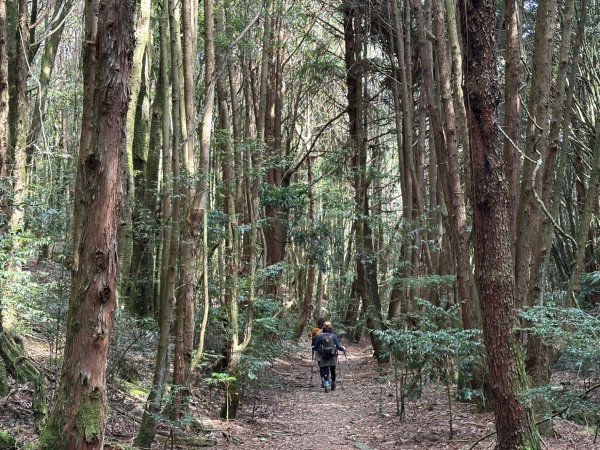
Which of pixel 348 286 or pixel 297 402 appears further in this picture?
pixel 348 286

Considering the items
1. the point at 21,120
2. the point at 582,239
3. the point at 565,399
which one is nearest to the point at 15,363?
the point at 21,120

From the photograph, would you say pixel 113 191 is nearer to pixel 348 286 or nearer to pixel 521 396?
pixel 521 396

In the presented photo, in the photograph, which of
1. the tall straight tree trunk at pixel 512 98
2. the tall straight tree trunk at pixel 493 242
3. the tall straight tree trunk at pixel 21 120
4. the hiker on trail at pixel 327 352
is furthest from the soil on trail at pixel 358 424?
the tall straight tree trunk at pixel 21 120

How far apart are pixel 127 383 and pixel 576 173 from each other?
552 inches

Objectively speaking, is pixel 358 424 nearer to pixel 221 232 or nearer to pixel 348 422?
pixel 348 422

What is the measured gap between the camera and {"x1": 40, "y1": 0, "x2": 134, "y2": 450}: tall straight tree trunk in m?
4.54

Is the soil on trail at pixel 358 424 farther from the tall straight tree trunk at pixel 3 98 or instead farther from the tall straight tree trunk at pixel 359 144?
the tall straight tree trunk at pixel 3 98

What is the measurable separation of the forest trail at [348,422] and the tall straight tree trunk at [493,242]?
2.12 metres

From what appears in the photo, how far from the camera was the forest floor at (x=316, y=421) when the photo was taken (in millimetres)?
7430

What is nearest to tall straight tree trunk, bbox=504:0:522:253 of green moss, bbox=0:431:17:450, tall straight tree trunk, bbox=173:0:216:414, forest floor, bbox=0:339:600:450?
forest floor, bbox=0:339:600:450

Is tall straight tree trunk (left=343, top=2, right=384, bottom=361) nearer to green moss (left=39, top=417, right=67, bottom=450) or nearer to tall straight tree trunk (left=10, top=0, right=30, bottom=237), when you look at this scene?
tall straight tree trunk (left=10, top=0, right=30, bottom=237)

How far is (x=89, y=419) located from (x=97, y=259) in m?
1.27

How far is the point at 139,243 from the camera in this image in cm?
1191

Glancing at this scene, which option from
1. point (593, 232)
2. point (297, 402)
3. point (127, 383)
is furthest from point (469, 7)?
point (593, 232)
